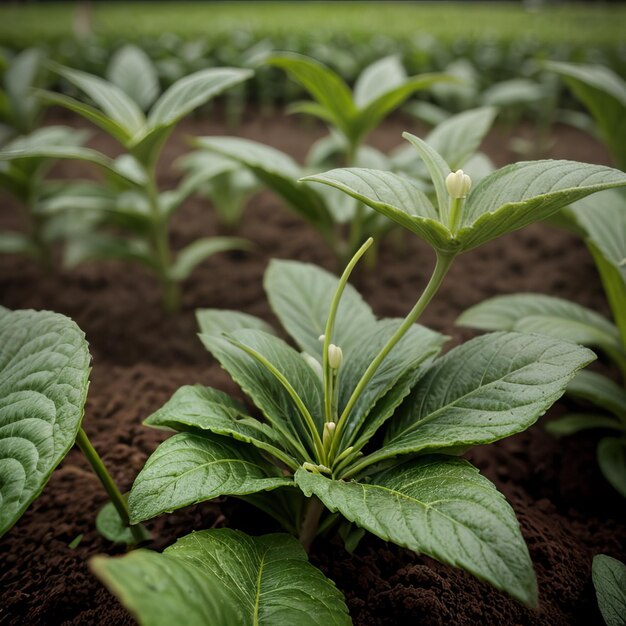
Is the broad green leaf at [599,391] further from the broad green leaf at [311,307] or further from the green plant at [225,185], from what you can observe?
the green plant at [225,185]

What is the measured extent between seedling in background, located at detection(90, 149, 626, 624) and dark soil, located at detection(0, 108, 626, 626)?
0.19 m

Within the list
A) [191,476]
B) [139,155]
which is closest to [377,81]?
[139,155]

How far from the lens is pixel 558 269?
86.0 inches

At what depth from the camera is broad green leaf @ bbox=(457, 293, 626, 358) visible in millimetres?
1209

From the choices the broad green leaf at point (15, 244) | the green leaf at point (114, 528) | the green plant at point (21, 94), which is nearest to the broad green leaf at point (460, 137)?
the green leaf at point (114, 528)

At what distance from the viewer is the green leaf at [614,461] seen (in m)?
1.19

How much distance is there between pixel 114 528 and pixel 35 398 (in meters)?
0.36

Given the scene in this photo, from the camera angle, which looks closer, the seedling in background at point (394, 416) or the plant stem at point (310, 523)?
the seedling in background at point (394, 416)

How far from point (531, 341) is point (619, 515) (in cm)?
56

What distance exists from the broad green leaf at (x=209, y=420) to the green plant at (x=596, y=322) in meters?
0.58

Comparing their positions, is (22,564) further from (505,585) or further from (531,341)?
(531,341)

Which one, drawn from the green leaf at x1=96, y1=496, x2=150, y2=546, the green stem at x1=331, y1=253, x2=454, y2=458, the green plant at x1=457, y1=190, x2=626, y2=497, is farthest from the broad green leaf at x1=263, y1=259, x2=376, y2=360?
the green leaf at x1=96, y1=496, x2=150, y2=546

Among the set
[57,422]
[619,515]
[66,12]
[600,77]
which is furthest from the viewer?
[66,12]

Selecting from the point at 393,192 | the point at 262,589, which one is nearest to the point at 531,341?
the point at 393,192
